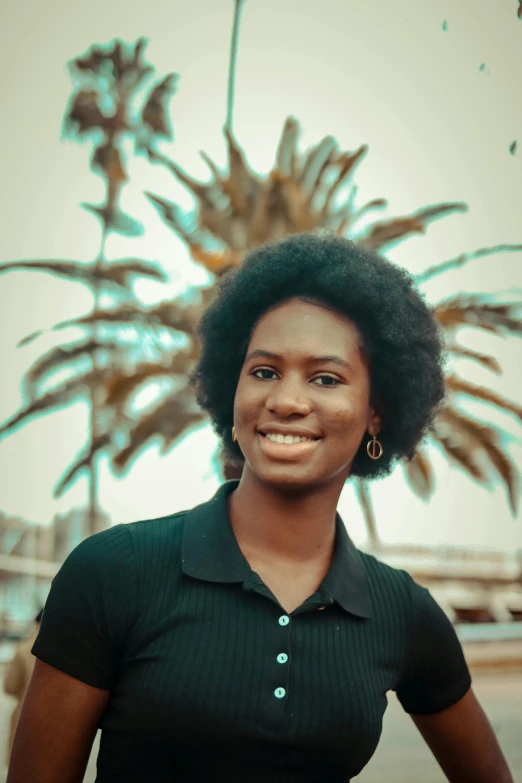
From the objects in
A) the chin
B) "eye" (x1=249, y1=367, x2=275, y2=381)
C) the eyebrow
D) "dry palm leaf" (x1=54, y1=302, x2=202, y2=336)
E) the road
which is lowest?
the road

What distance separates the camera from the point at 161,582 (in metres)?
1.70

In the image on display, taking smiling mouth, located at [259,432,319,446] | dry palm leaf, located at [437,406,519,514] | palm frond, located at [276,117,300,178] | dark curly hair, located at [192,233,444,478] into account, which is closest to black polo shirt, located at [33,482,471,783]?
smiling mouth, located at [259,432,319,446]

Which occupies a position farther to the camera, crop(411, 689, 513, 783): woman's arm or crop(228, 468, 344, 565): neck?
crop(411, 689, 513, 783): woman's arm

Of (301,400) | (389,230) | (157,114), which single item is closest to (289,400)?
(301,400)

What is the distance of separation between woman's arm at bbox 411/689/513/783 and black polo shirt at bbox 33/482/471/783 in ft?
0.85

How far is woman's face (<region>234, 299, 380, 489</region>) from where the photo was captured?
180 centimetres

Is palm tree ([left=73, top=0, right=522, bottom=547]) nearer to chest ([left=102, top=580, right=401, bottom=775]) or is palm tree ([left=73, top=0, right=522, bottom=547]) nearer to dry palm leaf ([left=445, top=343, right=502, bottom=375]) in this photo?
dry palm leaf ([left=445, top=343, right=502, bottom=375])

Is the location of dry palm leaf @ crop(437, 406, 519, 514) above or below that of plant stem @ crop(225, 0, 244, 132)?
below

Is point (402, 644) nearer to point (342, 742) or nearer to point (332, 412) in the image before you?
point (342, 742)

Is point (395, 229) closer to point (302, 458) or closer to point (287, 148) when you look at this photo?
point (287, 148)

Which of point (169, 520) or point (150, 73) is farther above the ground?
point (150, 73)

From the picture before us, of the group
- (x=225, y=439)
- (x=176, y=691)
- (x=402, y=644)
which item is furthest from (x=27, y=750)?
(x=225, y=439)

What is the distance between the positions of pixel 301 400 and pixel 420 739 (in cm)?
560

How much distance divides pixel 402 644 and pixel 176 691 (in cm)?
55
